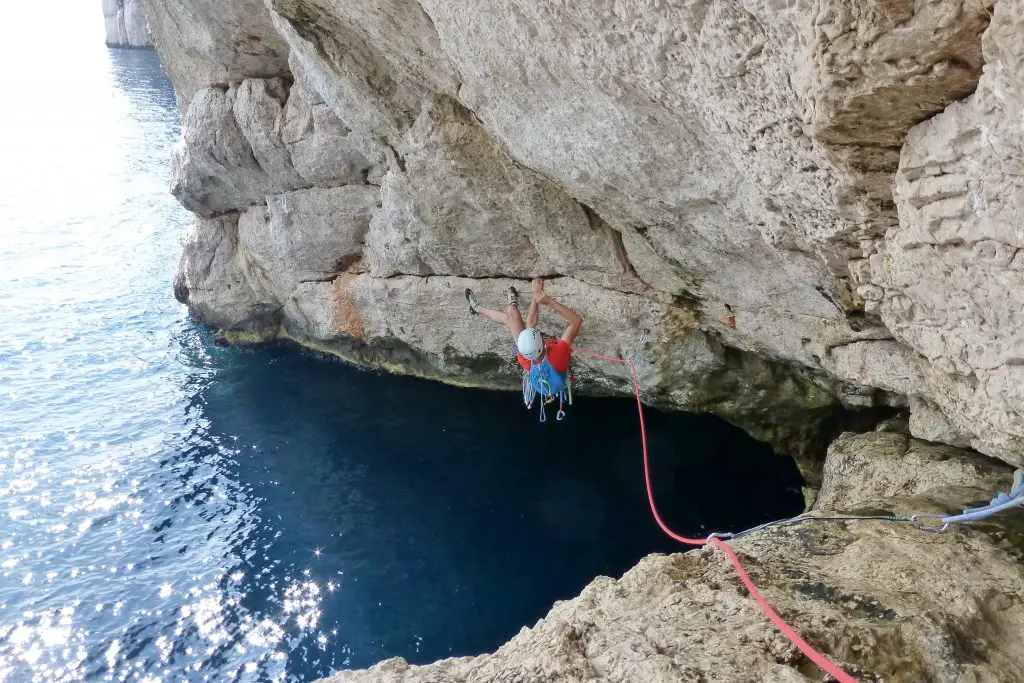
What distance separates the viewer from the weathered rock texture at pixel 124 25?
43594 millimetres

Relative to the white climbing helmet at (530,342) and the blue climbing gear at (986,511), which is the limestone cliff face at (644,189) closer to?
the blue climbing gear at (986,511)

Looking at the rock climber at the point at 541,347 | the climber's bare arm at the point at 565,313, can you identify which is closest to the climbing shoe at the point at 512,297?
the rock climber at the point at 541,347

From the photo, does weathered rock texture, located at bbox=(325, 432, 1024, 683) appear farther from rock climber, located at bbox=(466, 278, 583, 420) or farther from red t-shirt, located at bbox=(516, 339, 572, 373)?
red t-shirt, located at bbox=(516, 339, 572, 373)

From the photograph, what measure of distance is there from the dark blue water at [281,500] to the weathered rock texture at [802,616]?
3.27 metres

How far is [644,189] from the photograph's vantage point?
5.36 meters

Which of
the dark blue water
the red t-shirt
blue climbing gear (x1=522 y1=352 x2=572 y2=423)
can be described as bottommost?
the dark blue water

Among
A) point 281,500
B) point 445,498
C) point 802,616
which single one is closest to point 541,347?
point 445,498

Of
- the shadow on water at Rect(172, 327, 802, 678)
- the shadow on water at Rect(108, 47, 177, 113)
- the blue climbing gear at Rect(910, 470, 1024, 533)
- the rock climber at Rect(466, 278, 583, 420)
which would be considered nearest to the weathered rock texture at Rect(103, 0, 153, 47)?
the shadow on water at Rect(108, 47, 177, 113)

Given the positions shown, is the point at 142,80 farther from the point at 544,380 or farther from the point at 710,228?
the point at 710,228

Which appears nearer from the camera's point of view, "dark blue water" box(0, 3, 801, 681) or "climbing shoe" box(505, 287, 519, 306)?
"dark blue water" box(0, 3, 801, 681)

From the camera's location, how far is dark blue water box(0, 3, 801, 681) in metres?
6.82

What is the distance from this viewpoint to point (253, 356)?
40.0 feet

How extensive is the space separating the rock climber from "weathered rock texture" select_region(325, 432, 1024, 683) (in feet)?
11.1

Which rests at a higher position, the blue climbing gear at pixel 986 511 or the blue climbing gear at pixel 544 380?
the blue climbing gear at pixel 986 511
